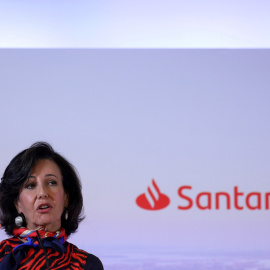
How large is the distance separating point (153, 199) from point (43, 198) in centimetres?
139

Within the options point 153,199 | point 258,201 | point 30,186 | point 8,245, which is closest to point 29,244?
point 8,245

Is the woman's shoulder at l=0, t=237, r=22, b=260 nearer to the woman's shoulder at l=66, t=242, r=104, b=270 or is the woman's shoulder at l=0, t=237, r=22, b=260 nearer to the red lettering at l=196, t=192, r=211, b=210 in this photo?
the woman's shoulder at l=66, t=242, r=104, b=270

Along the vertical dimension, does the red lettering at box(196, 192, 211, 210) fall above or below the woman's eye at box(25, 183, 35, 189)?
above

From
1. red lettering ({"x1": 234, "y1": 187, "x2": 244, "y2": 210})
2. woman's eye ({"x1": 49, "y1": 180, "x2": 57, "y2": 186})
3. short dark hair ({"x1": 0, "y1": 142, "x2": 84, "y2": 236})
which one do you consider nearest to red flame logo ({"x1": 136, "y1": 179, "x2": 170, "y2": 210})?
red lettering ({"x1": 234, "y1": 187, "x2": 244, "y2": 210})

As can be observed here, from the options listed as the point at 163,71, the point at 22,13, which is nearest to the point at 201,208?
the point at 163,71

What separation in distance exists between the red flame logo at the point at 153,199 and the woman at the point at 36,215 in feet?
4.06

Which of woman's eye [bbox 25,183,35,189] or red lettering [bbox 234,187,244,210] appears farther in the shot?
red lettering [bbox 234,187,244,210]

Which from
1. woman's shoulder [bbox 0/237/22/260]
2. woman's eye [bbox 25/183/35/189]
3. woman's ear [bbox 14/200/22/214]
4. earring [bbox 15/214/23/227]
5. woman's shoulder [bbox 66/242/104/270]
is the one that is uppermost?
woman's eye [bbox 25/183/35/189]

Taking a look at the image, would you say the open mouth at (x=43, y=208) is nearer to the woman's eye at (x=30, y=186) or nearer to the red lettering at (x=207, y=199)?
the woman's eye at (x=30, y=186)

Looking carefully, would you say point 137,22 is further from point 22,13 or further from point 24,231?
point 24,231

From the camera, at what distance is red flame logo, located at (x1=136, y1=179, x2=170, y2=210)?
337 cm

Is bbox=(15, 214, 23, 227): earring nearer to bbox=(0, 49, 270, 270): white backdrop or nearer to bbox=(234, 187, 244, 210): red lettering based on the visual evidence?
bbox=(0, 49, 270, 270): white backdrop

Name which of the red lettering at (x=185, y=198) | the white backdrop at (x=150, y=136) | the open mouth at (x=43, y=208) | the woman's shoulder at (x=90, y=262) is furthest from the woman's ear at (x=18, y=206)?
the red lettering at (x=185, y=198)

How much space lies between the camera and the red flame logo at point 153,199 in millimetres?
3373
